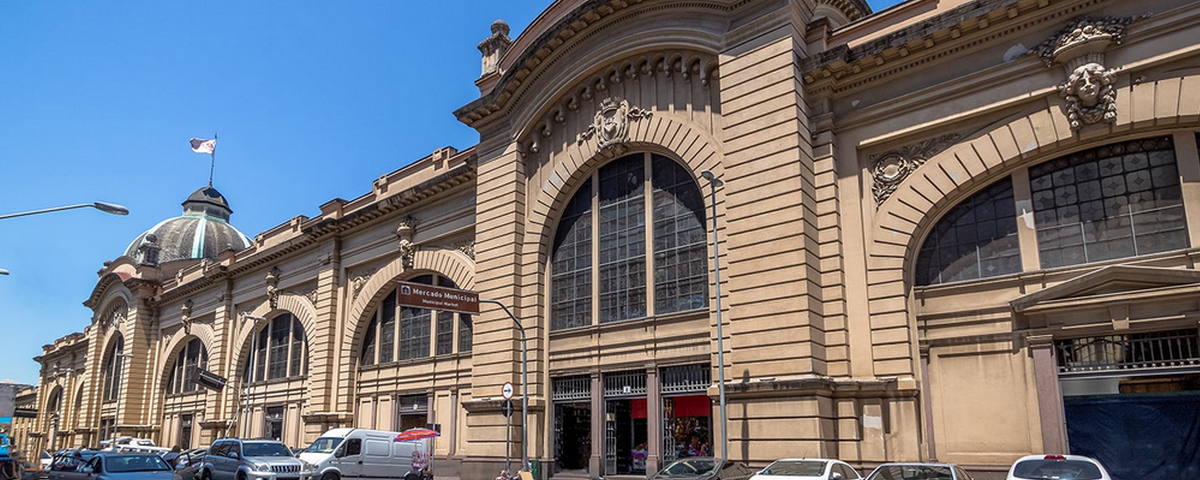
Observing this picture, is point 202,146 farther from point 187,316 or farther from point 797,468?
point 797,468

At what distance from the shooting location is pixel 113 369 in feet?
214

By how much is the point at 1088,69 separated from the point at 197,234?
67642mm

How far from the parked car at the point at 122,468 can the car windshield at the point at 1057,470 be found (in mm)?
19163

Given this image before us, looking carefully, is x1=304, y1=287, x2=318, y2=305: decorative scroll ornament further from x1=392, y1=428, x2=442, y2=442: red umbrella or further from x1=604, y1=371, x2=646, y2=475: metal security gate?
x1=604, y1=371, x2=646, y2=475: metal security gate

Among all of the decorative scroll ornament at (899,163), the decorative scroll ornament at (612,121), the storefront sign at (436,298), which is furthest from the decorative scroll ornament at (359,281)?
Result: the decorative scroll ornament at (899,163)

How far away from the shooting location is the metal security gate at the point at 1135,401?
1777cm

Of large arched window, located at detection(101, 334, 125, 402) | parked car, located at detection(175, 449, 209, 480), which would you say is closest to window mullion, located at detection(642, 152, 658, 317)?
parked car, located at detection(175, 449, 209, 480)

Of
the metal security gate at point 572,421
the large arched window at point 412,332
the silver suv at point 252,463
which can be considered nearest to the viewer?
the silver suv at point 252,463

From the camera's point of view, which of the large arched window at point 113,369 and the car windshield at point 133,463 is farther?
the large arched window at point 113,369

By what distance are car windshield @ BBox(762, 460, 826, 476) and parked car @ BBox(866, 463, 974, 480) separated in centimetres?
113

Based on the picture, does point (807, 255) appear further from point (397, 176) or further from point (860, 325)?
point (397, 176)

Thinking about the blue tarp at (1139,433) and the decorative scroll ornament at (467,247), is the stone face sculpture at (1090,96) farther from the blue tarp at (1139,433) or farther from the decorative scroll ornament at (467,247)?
the decorative scroll ornament at (467,247)

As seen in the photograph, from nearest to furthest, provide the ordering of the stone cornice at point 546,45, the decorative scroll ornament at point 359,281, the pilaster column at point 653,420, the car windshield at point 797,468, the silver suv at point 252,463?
the car windshield at point 797,468 → the silver suv at point 252,463 → the pilaster column at point 653,420 → the stone cornice at point 546,45 → the decorative scroll ornament at point 359,281

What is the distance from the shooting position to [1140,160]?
1914 centimetres
